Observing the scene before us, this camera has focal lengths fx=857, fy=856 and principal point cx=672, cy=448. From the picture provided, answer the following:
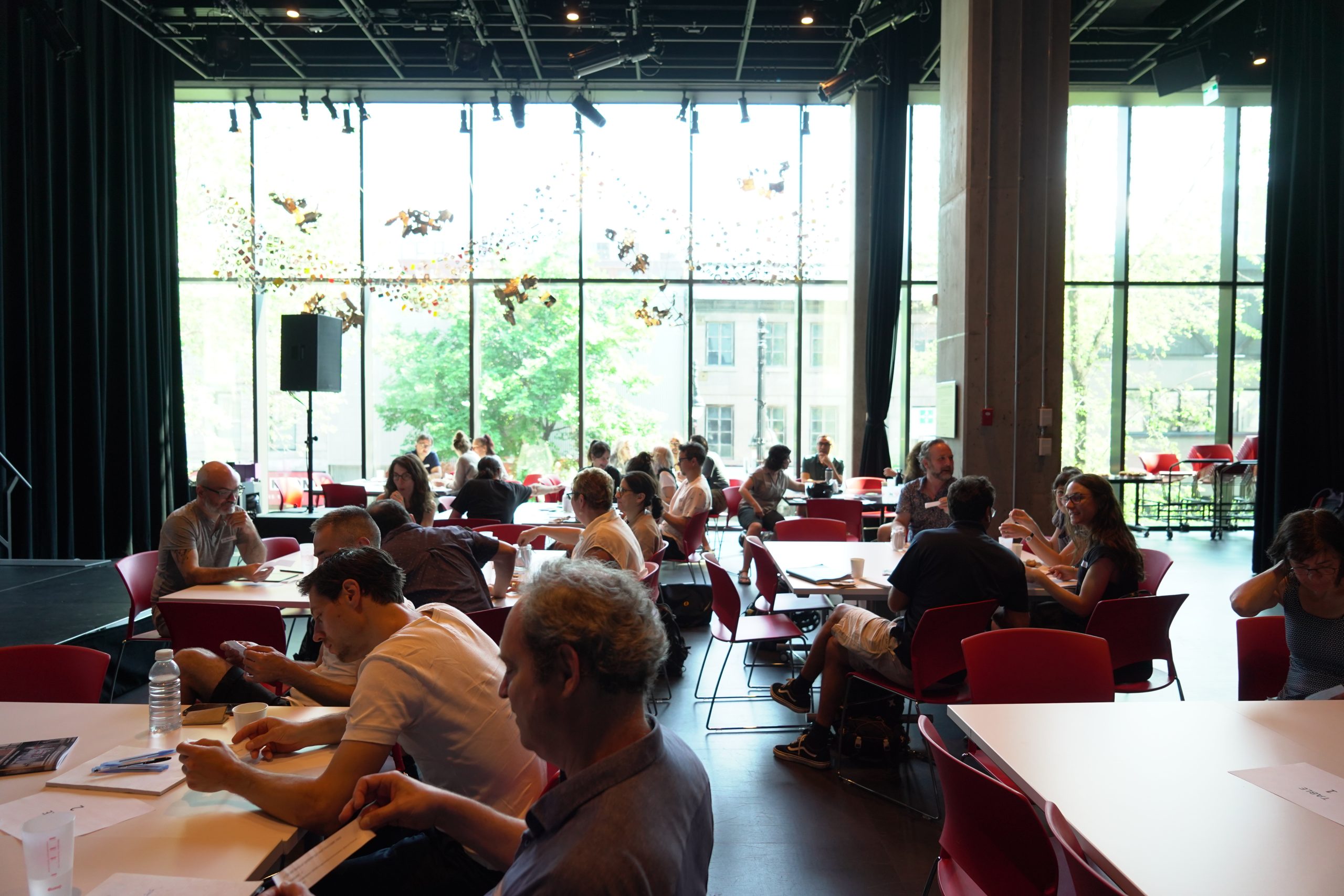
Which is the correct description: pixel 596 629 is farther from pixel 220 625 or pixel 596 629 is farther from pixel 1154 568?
pixel 1154 568

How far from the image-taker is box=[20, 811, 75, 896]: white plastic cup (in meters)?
1.35

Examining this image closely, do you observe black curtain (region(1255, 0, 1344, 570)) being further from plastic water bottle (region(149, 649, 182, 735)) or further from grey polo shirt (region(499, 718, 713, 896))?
plastic water bottle (region(149, 649, 182, 735))

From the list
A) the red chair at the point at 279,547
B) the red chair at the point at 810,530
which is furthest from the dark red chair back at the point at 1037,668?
the red chair at the point at 279,547

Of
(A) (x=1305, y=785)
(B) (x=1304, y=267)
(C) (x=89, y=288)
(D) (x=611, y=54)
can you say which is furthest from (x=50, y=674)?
(B) (x=1304, y=267)

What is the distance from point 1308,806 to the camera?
1765mm

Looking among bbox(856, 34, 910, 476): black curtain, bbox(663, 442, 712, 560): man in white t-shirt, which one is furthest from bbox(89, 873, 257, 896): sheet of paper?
bbox(856, 34, 910, 476): black curtain

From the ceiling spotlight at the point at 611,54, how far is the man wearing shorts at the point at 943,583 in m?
6.32

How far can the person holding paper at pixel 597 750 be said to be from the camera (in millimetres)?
1109

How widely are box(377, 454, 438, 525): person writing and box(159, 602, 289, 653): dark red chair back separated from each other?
186cm

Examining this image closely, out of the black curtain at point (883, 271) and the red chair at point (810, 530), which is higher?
the black curtain at point (883, 271)

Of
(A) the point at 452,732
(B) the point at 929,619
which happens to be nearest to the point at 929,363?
(B) the point at 929,619

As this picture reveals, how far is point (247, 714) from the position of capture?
6.85ft

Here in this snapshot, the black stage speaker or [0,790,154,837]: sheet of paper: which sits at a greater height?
the black stage speaker

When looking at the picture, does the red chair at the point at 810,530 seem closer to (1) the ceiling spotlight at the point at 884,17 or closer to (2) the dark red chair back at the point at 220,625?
(2) the dark red chair back at the point at 220,625
